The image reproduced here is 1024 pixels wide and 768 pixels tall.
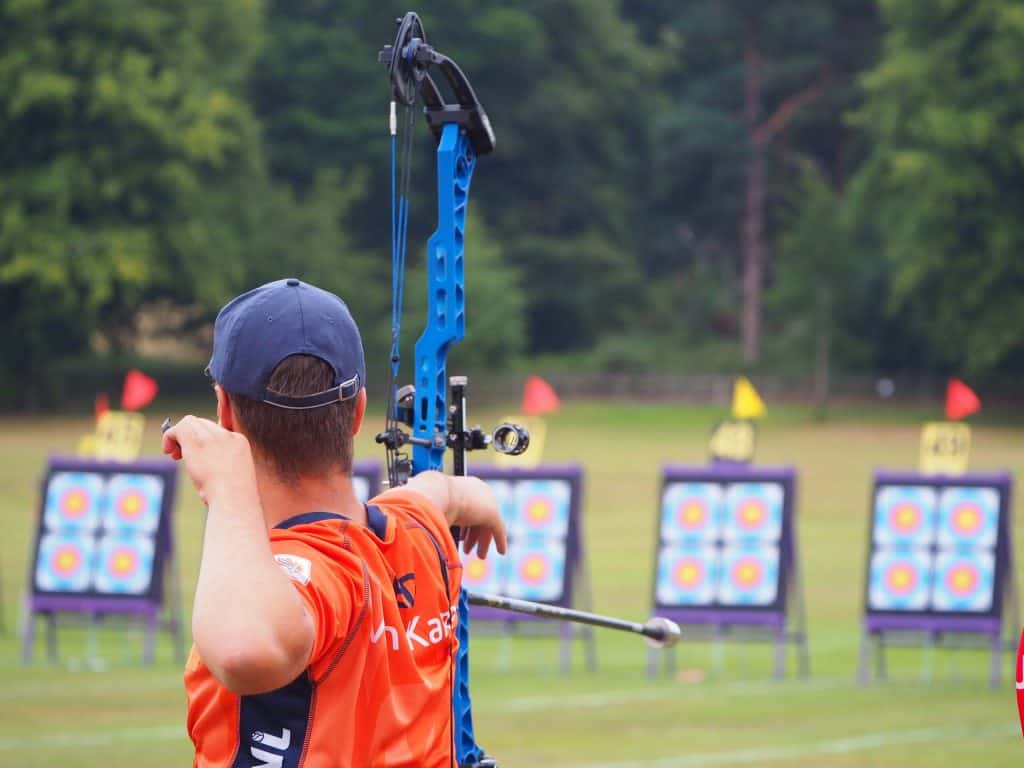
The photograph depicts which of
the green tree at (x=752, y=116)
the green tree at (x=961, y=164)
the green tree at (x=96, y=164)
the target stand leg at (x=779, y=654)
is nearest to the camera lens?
the target stand leg at (x=779, y=654)

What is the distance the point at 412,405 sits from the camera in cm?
402

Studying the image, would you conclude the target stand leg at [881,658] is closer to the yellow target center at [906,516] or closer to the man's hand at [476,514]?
the yellow target center at [906,516]

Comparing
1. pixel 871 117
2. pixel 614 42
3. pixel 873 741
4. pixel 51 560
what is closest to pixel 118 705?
pixel 51 560

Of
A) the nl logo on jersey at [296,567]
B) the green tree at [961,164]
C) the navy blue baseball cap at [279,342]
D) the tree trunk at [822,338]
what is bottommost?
the nl logo on jersey at [296,567]

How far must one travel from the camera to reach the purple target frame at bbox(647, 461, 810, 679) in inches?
427

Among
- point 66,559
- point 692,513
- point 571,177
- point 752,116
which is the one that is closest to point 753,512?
point 692,513

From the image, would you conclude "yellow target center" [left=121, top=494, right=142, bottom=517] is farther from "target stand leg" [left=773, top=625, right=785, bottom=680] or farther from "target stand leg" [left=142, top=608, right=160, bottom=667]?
"target stand leg" [left=773, top=625, right=785, bottom=680]

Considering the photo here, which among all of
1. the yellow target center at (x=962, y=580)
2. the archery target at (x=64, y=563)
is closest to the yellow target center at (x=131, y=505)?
the archery target at (x=64, y=563)

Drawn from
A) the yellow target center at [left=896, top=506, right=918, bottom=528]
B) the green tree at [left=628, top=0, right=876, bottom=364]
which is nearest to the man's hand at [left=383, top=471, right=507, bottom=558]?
the yellow target center at [left=896, top=506, right=918, bottom=528]

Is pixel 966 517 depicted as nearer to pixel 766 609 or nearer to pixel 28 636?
pixel 766 609

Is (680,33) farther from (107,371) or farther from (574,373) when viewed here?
(107,371)

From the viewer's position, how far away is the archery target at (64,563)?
1123 cm

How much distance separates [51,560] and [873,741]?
5.48 meters

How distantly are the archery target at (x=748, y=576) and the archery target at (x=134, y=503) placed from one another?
12.0 feet
